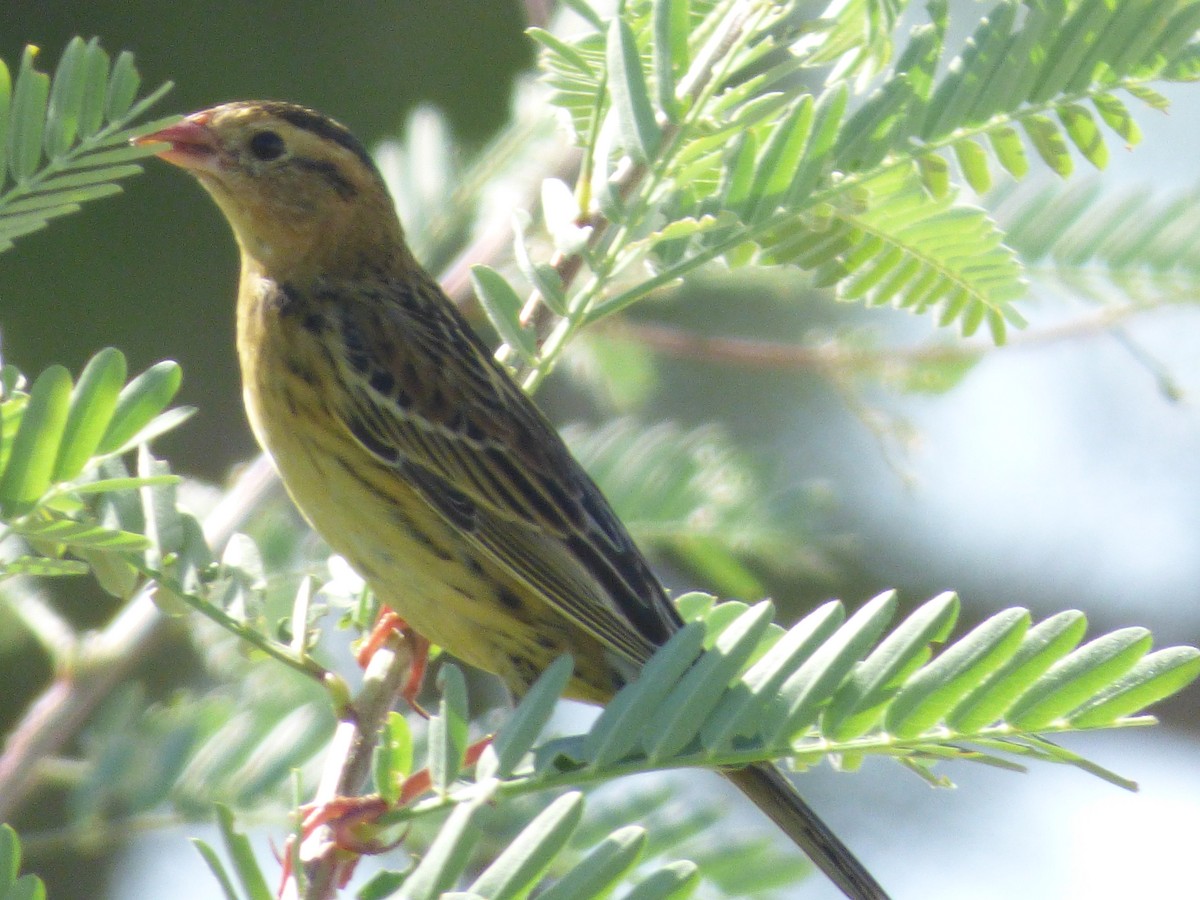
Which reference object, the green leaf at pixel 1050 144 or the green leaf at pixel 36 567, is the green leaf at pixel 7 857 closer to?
the green leaf at pixel 36 567

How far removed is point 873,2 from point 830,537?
4.63ft

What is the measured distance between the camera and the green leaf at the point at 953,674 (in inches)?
67.0

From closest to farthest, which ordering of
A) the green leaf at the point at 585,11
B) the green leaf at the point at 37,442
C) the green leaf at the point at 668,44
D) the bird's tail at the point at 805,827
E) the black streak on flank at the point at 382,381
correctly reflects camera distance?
the green leaf at the point at 37,442 < the green leaf at the point at 668,44 < the green leaf at the point at 585,11 < the bird's tail at the point at 805,827 < the black streak on flank at the point at 382,381

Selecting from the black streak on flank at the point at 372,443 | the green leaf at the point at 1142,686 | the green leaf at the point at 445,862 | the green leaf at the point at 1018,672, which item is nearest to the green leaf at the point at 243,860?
the green leaf at the point at 445,862

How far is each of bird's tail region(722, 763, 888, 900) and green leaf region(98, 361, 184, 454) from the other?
1154mm

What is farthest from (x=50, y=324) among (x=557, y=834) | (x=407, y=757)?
(x=557, y=834)

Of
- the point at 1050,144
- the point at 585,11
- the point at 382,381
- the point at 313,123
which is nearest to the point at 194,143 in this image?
the point at 313,123

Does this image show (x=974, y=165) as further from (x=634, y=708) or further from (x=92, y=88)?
(x=92, y=88)

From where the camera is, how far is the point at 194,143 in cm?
329

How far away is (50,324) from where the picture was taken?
6461mm

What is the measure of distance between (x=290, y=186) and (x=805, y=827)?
5.88 ft

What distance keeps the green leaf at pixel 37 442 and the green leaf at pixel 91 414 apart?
0.4 inches

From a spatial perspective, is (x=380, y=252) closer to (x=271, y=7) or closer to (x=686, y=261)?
(x=686, y=261)

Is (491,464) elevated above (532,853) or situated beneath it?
elevated above
